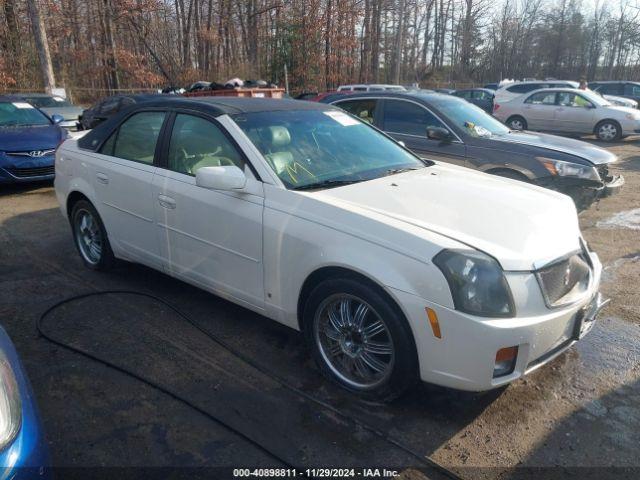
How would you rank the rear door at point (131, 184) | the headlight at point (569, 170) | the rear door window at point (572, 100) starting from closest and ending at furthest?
1. the rear door at point (131, 184)
2. the headlight at point (569, 170)
3. the rear door window at point (572, 100)

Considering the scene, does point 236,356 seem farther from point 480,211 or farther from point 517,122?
point 517,122

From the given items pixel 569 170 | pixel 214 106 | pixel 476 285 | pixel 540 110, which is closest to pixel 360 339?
pixel 476 285

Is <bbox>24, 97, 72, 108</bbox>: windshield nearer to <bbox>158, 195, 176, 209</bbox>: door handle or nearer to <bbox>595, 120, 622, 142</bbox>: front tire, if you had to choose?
<bbox>158, 195, 176, 209</bbox>: door handle

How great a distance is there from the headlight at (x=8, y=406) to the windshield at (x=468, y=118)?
575cm

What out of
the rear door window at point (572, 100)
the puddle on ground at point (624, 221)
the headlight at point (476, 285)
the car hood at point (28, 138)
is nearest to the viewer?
the headlight at point (476, 285)

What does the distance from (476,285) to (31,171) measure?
8.11 m

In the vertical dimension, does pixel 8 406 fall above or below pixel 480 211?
below

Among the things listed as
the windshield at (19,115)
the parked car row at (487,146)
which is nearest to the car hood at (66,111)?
the windshield at (19,115)

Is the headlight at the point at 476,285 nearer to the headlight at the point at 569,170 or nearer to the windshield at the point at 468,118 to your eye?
the headlight at the point at 569,170

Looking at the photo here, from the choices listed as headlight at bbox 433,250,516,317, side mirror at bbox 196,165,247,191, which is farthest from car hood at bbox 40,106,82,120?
headlight at bbox 433,250,516,317

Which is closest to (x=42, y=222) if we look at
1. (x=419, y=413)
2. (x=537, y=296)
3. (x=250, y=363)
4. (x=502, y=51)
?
(x=250, y=363)

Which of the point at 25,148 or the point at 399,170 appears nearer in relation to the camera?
the point at 399,170

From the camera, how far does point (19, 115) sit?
9773mm

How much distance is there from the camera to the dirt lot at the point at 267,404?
2637mm
